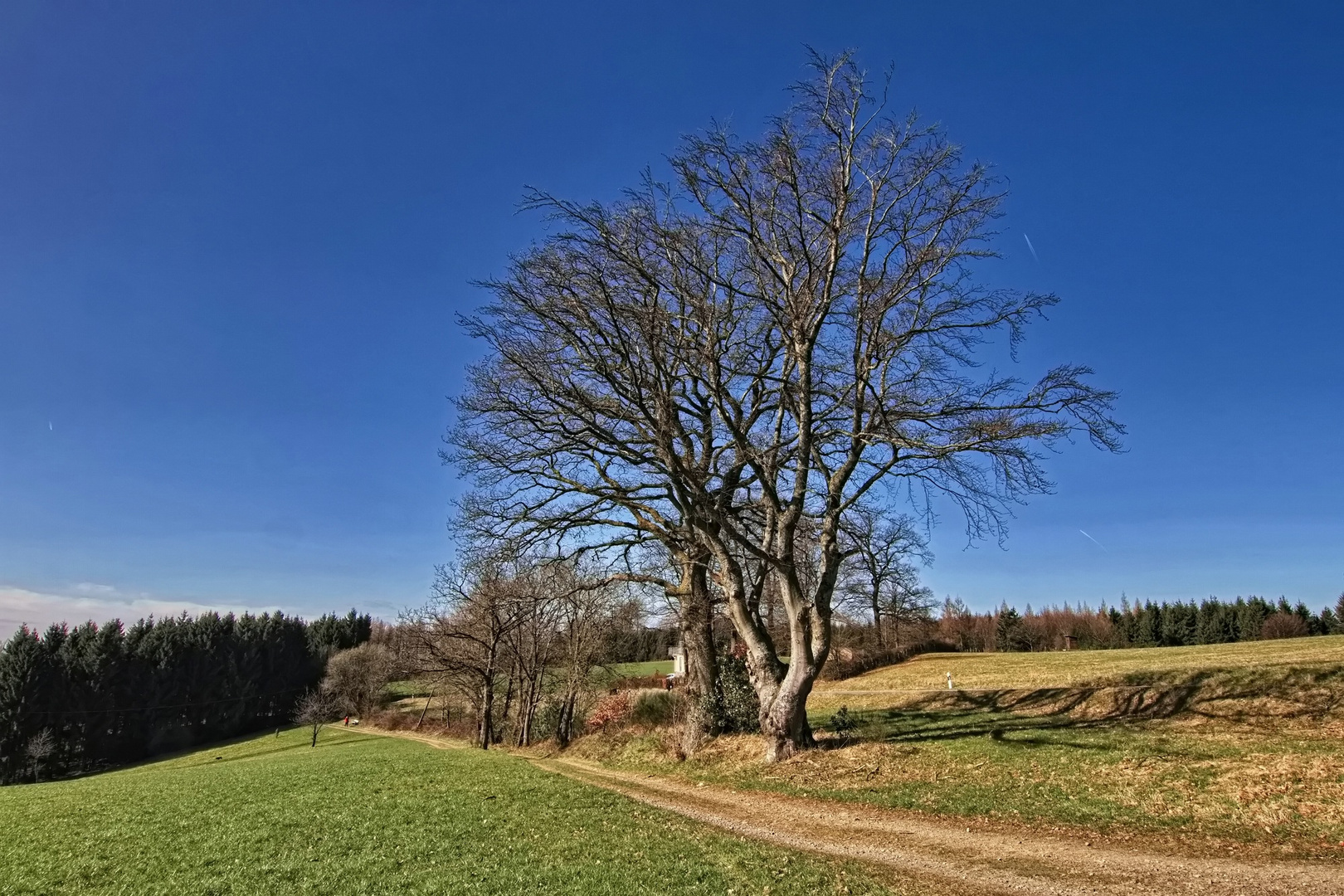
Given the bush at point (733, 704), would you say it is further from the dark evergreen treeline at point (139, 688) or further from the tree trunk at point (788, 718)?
the dark evergreen treeline at point (139, 688)

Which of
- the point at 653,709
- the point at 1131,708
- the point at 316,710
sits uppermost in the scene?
the point at 1131,708

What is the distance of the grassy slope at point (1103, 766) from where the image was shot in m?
8.86

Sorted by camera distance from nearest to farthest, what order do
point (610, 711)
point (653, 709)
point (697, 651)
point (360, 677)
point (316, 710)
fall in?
point (697, 651)
point (653, 709)
point (610, 711)
point (316, 710)
point (360, 677)

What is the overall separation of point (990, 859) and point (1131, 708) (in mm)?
13045

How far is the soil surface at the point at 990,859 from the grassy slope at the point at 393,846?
0.86 m

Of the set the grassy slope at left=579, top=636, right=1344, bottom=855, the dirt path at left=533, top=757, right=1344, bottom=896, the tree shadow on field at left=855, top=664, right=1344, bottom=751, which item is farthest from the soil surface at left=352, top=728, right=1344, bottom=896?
the tree shadow on field at left=855, top=664, right=1344, bottom=751

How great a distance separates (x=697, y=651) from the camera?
62.1ft

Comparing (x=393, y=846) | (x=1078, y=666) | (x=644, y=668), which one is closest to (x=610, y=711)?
(x=1078, y=666)

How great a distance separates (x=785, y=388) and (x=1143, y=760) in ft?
30.1

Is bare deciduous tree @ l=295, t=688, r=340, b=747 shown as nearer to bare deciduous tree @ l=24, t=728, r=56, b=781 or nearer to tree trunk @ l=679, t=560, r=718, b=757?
bare deciduous tree @ l=24, t=728, r=56, b=781

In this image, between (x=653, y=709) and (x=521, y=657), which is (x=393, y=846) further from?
(x=521, y=657)

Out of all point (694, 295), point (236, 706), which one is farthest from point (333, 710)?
point (694, 295)

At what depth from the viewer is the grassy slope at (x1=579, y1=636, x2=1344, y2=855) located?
8.86m

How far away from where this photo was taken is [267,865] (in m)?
7.96
